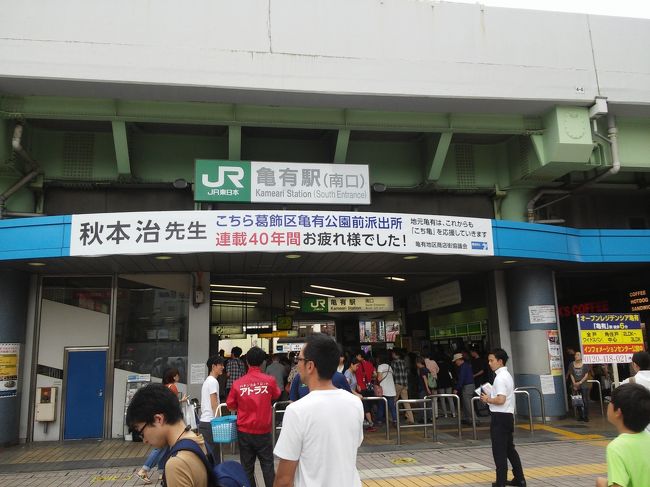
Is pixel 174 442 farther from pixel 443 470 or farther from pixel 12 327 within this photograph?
pixel 12 327

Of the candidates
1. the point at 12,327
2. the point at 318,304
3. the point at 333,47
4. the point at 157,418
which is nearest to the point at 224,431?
the point at 157,418

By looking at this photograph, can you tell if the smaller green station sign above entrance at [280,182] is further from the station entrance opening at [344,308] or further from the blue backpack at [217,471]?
the blue backpack at [217,471]

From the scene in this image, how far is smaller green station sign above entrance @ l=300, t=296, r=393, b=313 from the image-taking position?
13.6 m

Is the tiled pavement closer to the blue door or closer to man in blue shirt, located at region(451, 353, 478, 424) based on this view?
man in blue shirt, located at region(451, 353, 478, 424)

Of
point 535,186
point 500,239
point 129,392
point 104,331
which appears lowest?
point 129,392

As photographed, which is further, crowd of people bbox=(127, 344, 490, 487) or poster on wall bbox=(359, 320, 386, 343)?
poster on wall bbox=(359, 320, 386, 343)

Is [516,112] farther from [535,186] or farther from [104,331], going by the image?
[104,331]

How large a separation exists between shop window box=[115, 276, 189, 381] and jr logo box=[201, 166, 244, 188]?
8.71ft

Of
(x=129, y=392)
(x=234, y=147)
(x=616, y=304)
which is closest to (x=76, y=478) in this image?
(x=129, y=392)

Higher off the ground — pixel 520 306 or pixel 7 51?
pixel 7 51

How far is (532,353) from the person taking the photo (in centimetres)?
1187

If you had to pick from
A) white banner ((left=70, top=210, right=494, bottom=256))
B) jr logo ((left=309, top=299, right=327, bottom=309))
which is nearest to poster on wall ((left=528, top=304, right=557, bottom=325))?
white banner ((left=70, top=210, right=494, bottom=256))

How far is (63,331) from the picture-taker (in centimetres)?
1128

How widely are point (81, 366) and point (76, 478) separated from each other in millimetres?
3832
